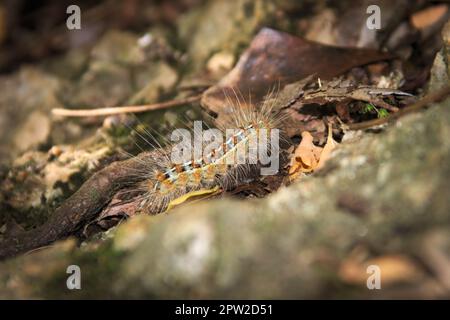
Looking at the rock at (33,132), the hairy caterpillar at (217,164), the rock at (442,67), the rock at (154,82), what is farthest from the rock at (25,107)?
the rock at (442,67)

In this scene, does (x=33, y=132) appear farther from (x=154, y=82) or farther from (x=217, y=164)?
(x=217, y=164)

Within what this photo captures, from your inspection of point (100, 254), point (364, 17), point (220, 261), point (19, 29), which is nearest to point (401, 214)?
point (220, 261)

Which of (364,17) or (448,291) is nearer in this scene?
(448,291)

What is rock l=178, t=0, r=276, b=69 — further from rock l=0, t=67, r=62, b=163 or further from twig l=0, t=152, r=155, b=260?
twig l=0, t=152, r=155, b=260

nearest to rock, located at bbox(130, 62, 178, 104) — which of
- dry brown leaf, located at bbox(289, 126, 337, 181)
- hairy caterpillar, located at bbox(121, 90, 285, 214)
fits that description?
hairy caterpillar, located at bbox(121, 90, 285, 214)
